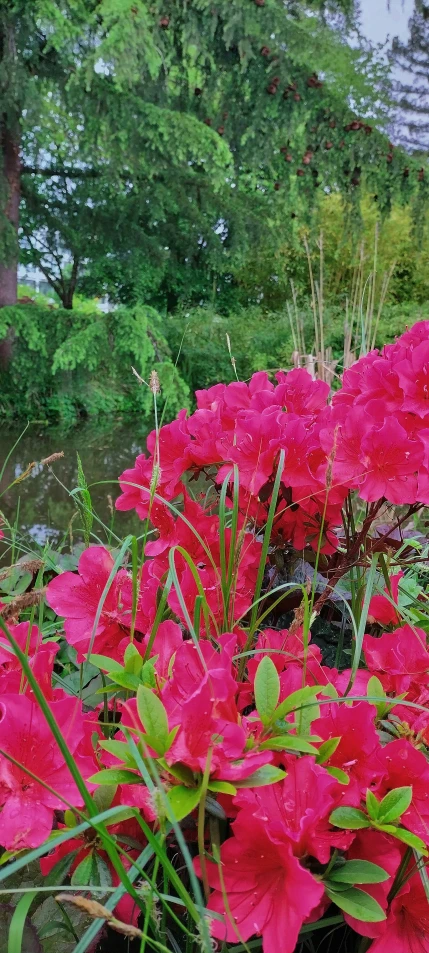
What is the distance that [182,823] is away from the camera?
1.17 ft

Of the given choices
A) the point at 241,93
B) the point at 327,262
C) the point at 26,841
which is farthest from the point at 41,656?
the point at 327,262

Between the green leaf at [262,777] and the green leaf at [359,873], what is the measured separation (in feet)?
0.24

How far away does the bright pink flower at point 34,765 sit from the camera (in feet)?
1.00

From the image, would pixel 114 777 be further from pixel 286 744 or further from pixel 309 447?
pixel 309 447

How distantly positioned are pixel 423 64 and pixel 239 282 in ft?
16.0

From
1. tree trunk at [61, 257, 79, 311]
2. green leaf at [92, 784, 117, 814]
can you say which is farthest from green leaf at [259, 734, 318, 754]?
tree trunk at [61, 257, 79, 311]

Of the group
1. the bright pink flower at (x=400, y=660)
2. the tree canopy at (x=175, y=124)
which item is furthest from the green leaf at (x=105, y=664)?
the tree canopy at (x=175, y=124)

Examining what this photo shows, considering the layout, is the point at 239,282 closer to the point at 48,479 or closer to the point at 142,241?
the point at 142,241

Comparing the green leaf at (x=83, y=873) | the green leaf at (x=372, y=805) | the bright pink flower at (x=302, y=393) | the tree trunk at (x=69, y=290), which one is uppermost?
the tree trunk at (x=69, y=290)

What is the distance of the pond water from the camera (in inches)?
111

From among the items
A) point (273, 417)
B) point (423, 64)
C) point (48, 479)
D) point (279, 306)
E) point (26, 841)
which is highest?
point (423, 64)

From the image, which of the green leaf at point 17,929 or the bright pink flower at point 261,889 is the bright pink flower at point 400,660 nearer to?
the bright pink flower at point 261,889

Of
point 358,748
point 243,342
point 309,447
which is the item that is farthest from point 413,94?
point 358,748

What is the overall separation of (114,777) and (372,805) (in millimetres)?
151
